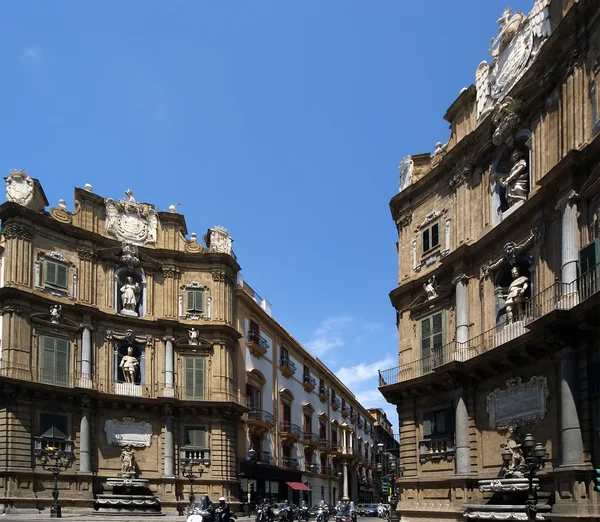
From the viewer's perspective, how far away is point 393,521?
29.8 m

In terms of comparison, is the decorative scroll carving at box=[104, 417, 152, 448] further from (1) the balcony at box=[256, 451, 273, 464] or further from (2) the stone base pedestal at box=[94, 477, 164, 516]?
(1) the balcony at box=[256, 451, 273, 464]

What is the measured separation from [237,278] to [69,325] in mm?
Answer: 11724

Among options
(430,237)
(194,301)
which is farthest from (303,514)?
(430,237)

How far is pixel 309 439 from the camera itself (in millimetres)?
55219

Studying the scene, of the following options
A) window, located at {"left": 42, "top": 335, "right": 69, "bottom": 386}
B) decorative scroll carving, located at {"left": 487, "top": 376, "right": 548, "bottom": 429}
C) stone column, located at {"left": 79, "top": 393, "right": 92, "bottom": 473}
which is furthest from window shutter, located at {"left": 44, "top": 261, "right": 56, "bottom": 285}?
decorative scroll carving, located at {"left": 487, "top": 376, "right": 548, "bottom": 429}

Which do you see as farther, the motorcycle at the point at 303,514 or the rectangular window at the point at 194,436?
the motorcycle at the point at 303,514

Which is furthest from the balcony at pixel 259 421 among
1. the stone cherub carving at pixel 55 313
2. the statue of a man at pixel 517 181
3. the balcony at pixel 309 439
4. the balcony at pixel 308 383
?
the statue of a man at pixel 517 181

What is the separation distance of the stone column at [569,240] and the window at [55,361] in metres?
24.9

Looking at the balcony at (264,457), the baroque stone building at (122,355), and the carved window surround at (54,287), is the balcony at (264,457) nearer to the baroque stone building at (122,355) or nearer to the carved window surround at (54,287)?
the baroque stone building at (122,355)

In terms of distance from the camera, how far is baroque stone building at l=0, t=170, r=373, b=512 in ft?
112

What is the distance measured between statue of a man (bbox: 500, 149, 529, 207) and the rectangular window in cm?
2266

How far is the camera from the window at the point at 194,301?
41344 mm

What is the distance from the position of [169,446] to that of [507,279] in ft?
71.5

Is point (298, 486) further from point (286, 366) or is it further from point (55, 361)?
point (55, 361)
